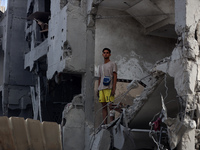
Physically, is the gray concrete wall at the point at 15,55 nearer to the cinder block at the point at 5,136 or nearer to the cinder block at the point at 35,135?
the cinder block at the point at 35,135

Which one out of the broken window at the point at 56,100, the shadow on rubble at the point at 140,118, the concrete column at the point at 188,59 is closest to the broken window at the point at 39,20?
the broken window at the point at 56,100

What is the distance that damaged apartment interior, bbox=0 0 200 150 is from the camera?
6.44 m

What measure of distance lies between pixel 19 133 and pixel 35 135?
0.40 m

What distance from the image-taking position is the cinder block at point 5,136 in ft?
22.8

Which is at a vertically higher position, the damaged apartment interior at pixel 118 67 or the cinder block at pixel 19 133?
the damaged apartment interior at pixel 118 67

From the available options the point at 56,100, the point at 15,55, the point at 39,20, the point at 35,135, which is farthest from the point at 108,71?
the point at 15,55

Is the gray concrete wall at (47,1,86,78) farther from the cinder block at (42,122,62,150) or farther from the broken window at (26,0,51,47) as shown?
the broken window at (26,0,51,47)

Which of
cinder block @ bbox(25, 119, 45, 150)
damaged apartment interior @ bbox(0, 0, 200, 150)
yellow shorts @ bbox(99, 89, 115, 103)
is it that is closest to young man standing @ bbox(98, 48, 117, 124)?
yellow shorts @ bbox(99, 89, 115, 103)

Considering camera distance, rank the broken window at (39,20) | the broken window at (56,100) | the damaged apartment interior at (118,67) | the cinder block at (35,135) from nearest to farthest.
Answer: the damaged apartment interior at (118,67)
the cinder block at (35,135)
the broken window at (56,100)
the broken window at (39,20)

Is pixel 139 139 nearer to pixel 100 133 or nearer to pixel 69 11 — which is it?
pixel 100 133

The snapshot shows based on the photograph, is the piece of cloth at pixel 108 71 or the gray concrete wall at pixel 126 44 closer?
the piece of cloth at pixel 108 71

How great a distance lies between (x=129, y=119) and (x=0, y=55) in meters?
12.3

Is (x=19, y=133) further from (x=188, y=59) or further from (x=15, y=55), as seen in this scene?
(x=15, y=55)

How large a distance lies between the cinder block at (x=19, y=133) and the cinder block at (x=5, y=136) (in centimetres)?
11
